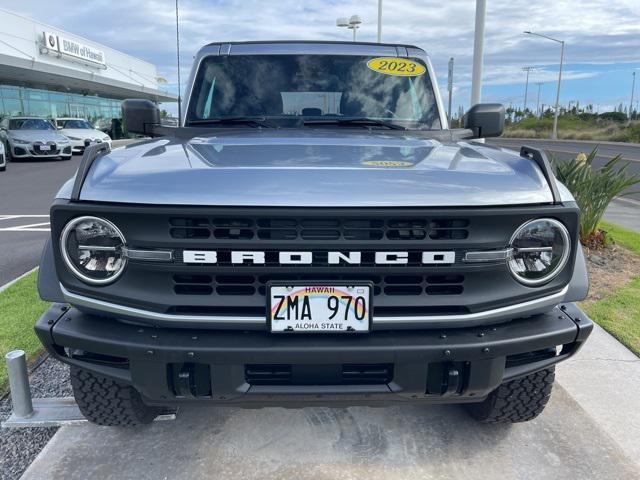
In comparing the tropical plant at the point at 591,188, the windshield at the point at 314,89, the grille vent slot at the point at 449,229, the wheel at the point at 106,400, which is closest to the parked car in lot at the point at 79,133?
the tropical plant at the point at 591,188

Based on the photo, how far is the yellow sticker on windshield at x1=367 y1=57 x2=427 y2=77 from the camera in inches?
135

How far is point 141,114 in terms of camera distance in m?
3.31

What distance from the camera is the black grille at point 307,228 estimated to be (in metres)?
1.89

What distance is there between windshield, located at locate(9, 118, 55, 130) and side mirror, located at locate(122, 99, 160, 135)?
18.2 metres

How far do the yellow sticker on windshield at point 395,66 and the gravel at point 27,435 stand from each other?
2.70m

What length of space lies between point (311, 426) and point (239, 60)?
7.49ft

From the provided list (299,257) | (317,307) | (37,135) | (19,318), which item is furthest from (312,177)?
(37,135)

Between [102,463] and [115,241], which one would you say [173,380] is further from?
[102,463]

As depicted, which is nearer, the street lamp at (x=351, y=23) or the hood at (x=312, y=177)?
the hood at (x=312, y=177)

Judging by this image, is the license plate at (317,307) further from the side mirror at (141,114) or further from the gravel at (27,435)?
the side mirror at (141,114)

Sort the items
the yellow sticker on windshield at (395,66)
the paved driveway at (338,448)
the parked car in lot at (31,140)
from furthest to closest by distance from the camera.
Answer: the parked car in lot at (31,140)
the yellow sticker on windshield at (395,66)
the paved driveway at (338,448)

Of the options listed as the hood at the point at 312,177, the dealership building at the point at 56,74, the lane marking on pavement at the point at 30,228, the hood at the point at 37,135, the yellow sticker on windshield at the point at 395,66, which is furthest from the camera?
the dealership building at the point at 56,74

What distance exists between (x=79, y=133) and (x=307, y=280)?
22.9 meters

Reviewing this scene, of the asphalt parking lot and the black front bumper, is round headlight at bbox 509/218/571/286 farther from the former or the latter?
the asphalt parking lot
